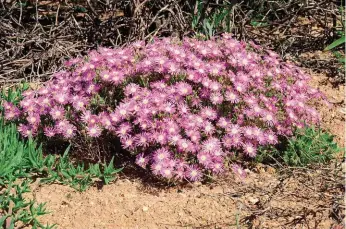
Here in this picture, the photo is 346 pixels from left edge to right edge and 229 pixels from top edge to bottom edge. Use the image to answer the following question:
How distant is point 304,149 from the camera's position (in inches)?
118

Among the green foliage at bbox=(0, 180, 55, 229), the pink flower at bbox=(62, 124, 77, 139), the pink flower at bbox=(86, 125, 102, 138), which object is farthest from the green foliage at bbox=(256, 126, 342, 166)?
the green foliage at bbox=(0, 180, 55, 229)

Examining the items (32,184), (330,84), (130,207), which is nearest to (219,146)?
(130,207)

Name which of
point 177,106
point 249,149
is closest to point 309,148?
point 249,149

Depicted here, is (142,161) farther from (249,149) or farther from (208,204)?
(249,149)

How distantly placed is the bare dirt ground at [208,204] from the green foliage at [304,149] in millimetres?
125

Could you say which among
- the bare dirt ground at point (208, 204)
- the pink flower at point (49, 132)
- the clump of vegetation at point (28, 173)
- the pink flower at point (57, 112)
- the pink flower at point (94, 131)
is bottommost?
the bare dirt ground at point (208, 204)

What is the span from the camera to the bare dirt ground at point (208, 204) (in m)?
2.60

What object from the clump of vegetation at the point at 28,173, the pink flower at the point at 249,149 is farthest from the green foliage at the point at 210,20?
the clump of vegetation at the point at 28,173

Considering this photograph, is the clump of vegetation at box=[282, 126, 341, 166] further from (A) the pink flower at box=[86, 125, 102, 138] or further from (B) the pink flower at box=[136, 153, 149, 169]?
(A) the pink flower at box=[86, 125, 102, 138]

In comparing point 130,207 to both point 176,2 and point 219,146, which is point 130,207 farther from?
point 176,2

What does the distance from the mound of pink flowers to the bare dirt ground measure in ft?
0.43

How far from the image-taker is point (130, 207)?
106 inches

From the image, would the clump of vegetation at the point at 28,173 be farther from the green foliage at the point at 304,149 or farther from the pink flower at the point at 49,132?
the green foliage at the point at 304,149

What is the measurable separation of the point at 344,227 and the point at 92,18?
2.76 metres
